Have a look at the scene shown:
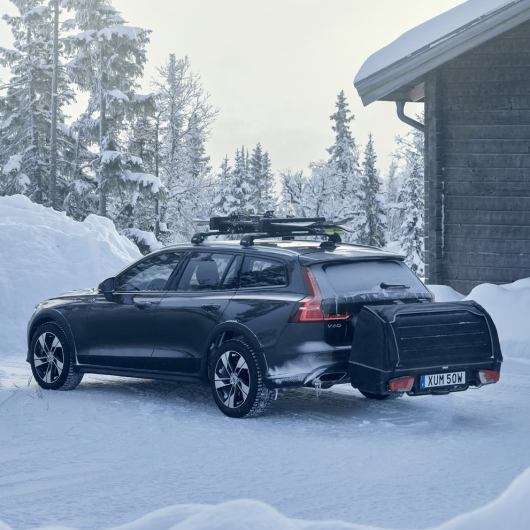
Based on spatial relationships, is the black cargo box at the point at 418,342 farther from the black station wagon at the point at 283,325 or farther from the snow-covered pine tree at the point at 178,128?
the snow-covered pine tree at the point at 178,128

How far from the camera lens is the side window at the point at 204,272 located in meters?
8.76

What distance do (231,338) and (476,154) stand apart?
28.8 ft

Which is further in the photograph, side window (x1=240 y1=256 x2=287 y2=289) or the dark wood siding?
the dark wood siding

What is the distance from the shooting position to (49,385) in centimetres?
982

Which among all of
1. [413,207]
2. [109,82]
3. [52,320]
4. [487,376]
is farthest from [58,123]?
[487,376]

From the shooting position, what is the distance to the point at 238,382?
26.9 ft

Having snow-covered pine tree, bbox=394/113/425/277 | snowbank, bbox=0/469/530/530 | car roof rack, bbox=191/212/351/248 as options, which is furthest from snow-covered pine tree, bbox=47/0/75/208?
snowbank, bbox=0/469/530/530

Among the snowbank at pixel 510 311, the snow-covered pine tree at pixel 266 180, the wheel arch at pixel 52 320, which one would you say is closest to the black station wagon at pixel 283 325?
the wheel arch at pixel 52 320

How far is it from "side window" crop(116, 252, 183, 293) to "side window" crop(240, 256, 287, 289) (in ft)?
3.11

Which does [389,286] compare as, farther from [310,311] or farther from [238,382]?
[238,382]

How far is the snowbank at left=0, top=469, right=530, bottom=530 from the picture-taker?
4.45m

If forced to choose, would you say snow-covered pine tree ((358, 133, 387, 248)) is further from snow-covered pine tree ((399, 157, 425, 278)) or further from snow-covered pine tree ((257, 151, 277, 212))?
snow-covered pine tree ((257, 151, 277, 212))

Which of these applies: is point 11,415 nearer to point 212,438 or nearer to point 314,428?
point 212,438

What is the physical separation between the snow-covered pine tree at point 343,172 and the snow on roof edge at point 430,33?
32.7 m
